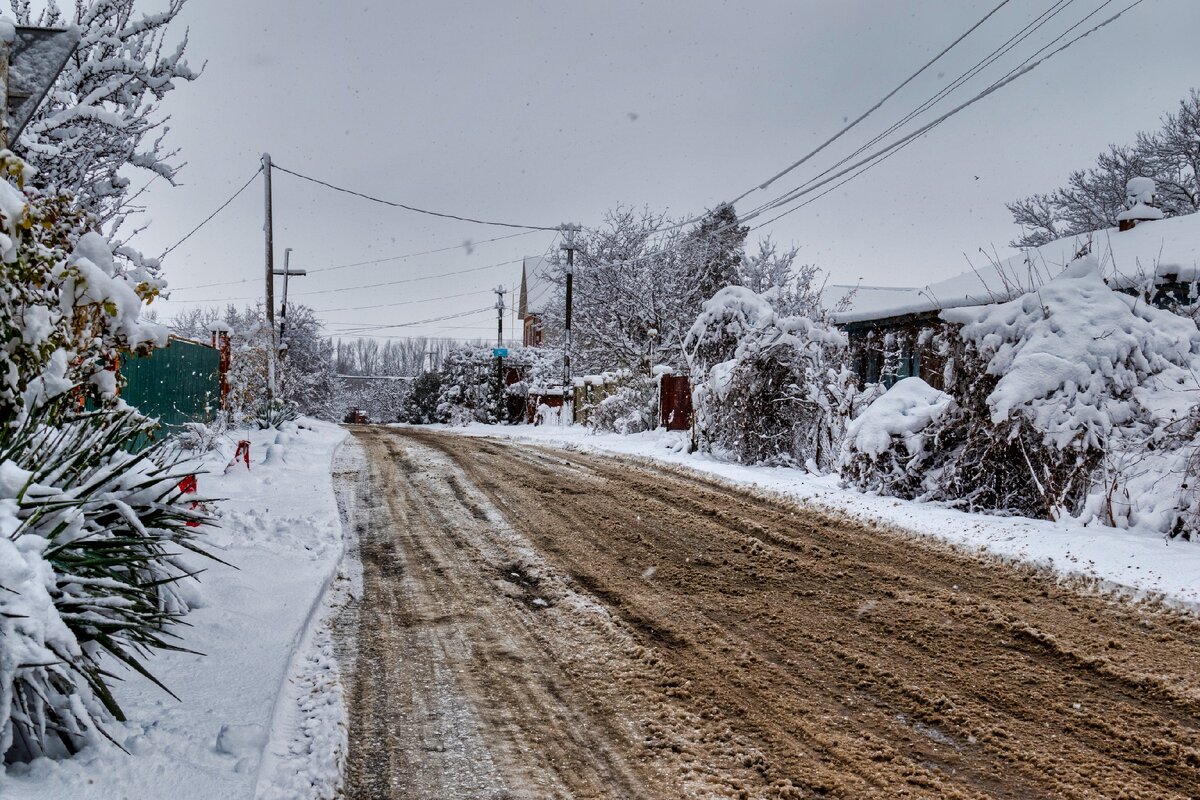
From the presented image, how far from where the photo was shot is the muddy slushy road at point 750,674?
307cm

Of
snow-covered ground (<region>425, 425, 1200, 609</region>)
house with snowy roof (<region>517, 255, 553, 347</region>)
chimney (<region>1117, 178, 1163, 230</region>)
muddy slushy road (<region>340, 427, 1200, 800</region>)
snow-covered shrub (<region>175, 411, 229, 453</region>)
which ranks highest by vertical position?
house with snowy roof (<region>517, 255, 553, 347</region>)

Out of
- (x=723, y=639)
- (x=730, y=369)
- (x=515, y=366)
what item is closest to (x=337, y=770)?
(x=723, y=639)

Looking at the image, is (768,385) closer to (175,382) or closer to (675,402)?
(675,402)

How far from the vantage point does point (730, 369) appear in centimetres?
1430

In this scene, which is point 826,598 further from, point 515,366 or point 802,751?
point 515,366

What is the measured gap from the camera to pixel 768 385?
45.2 ft

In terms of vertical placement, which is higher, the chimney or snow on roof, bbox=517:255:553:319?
snow on roof, bbox=517:255:553:319

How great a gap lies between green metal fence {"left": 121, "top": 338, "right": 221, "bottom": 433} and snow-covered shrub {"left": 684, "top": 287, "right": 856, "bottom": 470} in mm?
8553

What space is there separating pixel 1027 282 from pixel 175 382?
16.3 m

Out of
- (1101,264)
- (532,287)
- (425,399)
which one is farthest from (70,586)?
(532,287)

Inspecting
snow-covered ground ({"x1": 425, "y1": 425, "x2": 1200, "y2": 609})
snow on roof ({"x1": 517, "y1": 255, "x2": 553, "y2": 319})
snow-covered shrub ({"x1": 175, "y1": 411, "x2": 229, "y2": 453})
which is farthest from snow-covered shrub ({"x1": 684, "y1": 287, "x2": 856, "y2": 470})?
snow on roof ({"x1": 517, "y1": 255, "x2": 553, "y2": 319})

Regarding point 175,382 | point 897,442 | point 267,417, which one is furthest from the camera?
point 267,417

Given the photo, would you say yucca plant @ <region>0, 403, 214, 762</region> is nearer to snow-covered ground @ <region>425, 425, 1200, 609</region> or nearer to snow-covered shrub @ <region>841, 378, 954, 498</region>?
snow-covered ground @ <region>425, 425, 1200, 609</region>

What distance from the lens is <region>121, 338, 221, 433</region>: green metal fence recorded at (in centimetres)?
1112
